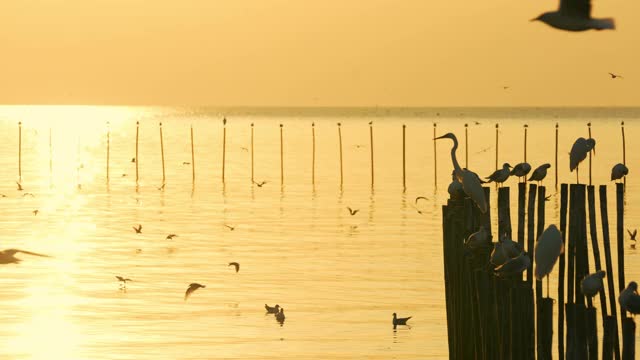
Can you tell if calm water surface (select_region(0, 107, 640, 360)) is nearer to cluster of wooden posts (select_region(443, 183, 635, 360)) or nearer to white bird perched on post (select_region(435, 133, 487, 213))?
white bird perched on post (select_region(435, 133, 487, 213))

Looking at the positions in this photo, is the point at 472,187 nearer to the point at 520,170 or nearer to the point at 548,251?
the point at 548,251

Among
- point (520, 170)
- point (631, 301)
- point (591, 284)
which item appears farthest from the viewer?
point (520, 170)

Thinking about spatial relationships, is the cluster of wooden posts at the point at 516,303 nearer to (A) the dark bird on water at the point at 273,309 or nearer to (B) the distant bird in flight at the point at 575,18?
(B) the distant bird in flight at the point at 575,18

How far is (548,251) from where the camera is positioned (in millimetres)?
15281

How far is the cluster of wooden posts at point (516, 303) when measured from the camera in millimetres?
13242

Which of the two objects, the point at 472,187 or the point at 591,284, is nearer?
the point at 591,284

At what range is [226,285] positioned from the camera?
112ft

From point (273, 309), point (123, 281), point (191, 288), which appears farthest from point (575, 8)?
point (123, 281)

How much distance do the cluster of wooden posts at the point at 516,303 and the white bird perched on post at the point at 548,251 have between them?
0.14 metres

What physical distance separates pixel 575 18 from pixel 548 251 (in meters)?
6.28

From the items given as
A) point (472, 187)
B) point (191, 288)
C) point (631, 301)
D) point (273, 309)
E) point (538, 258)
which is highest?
point (472, 187)

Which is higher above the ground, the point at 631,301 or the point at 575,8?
the point at 575,8

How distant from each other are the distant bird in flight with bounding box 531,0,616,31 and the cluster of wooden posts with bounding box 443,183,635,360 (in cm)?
439

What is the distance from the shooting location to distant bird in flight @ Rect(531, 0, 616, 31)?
9.29 meters
